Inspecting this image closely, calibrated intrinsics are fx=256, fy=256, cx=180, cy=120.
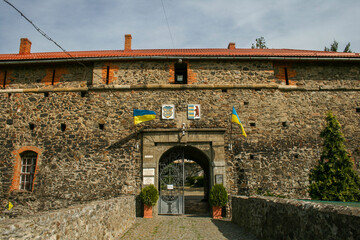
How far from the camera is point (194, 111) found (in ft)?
34.4

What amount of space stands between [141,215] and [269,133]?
5962 mm

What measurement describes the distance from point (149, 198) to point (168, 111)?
3490mm

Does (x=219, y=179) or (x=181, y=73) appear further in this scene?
(x=181, y=73)

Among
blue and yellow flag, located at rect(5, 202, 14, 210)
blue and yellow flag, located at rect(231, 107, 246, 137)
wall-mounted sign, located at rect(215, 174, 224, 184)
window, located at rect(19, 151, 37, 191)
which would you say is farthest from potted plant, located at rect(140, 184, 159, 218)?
blue and yellow flag, located at rect(5, 202, 14, 210)

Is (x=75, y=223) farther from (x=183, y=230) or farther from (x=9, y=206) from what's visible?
(x=9, y=206)

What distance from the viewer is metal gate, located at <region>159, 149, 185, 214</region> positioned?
32.8ft

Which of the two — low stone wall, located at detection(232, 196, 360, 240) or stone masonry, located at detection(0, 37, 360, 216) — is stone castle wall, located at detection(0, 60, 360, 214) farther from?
low stone wall, located at detection(232, 196, 360, 240)

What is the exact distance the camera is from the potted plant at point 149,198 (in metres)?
9.28

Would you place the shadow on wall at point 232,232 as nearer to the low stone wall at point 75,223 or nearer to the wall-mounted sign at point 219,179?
the wall-mounted sign at point 219,179

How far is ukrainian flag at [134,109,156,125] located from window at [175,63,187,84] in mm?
2014

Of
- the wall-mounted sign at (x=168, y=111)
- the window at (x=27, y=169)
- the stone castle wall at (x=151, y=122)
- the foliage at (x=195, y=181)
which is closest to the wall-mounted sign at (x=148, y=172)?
the stone castle wall at (x=151, y=122)

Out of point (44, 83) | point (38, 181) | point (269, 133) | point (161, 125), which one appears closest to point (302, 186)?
point (269, 133)

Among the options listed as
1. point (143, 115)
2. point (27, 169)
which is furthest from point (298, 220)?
point (27, 169)

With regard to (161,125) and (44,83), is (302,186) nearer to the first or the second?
(161,125)
